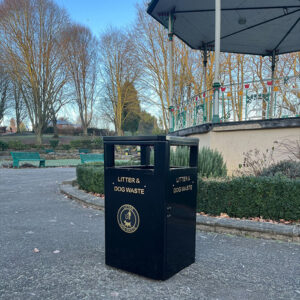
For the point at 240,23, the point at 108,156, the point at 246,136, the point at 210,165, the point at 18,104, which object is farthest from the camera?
the point at 18,104

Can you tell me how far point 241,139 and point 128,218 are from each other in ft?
17.6

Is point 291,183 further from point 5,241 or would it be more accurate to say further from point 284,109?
point 284,109

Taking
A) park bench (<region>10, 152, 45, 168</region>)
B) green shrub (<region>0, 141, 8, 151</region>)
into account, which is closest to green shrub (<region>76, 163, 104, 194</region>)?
park bench (<region>10, 152, 45, 168</region>)

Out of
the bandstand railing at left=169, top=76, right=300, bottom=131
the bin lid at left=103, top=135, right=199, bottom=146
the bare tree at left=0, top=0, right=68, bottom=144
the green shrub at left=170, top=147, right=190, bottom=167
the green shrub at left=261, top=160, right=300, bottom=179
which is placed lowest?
the green shrub at left=261, top=160, right=300, bottom=179

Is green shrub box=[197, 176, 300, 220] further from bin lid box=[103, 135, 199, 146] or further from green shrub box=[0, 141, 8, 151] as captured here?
green shrub box=[0, 141, 8, 151]

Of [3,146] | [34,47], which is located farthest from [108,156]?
[34,47]

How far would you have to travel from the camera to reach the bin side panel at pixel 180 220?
247 cm

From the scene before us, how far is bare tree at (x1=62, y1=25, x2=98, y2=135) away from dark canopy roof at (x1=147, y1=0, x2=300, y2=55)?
22.9 metres

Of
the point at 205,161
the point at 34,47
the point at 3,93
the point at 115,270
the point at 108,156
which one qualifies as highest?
the point at 34,47

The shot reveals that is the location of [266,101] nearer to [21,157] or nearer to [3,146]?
[21,157]

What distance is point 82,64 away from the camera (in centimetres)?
3356

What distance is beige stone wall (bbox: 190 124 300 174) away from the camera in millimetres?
6629

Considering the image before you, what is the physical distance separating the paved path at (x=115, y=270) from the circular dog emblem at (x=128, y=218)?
1.60 feet

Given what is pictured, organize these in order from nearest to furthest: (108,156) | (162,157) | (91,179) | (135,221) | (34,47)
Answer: (162,157) < (135,221) < (108,156) < (91,179) < (34,47)
